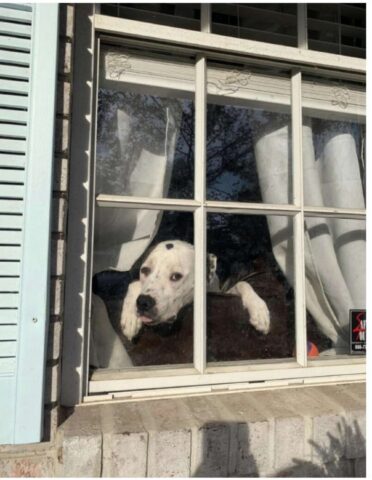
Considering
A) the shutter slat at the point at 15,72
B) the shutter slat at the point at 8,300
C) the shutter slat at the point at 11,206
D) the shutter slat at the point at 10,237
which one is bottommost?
the shutter slat at the point at 8,300

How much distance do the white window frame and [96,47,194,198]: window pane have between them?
0.19 ft

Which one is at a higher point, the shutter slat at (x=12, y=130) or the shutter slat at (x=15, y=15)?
the shutter slat at (x=15, y=15)

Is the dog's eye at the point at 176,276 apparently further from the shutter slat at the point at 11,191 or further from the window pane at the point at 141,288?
the shutter slat at the point at 11,191

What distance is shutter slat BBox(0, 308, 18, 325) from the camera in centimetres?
128

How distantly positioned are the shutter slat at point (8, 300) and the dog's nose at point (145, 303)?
1.81 feet

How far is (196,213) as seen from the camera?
1771mm

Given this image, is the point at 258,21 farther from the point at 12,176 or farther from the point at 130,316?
the point at 130,316

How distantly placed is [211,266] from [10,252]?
886 millimetres

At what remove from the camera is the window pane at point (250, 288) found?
179 centimetres

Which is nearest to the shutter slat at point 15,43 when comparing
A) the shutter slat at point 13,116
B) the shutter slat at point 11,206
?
the shutter slat at point 13,116

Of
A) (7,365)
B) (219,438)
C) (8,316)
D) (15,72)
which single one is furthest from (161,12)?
(219,438)

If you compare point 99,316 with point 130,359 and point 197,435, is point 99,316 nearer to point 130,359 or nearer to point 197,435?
point 130,359

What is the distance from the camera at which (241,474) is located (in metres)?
1.40

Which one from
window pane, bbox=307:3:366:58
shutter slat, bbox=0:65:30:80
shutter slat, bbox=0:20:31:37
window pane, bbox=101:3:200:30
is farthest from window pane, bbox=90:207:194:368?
window pane, bbox=307:3:366:58
